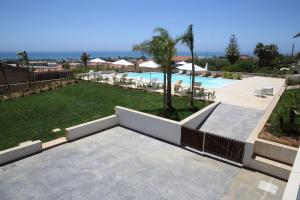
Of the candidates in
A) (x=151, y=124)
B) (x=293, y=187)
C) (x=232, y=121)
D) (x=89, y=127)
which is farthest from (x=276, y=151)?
(x=89, y=127)

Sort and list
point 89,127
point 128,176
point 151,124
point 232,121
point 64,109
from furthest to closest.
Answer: point 64,109 < point 232,121 < point 89,127 < point 151,124 < point 128,176

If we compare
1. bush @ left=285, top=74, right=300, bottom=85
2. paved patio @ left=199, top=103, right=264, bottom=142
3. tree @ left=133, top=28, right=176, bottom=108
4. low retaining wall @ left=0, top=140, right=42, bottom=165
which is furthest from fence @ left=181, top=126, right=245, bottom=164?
bush @ left=285, top=74, right=300, bottom=85

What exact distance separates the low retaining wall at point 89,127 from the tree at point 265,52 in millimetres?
33554

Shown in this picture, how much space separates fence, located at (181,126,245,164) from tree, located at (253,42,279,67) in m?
33.3

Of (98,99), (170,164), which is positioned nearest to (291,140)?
(170,164)

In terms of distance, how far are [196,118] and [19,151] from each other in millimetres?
7168

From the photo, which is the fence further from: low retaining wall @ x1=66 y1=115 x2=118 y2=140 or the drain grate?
low retaining wall @ x1=66 y1=115 x2=118 y2=140

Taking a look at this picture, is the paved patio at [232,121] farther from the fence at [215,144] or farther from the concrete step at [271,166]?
the concrete step at [271,166]

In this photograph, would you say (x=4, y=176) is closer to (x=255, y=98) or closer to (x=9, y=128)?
(x=9, y=128)

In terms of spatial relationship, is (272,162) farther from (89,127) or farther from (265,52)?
(265,52)

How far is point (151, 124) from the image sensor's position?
947 centimetres

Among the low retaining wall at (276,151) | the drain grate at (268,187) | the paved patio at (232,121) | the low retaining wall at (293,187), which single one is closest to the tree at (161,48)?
the paved patio at (232,121)

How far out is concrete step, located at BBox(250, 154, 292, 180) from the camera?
6.47 m

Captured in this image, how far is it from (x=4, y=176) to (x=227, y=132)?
8439 millimetres
